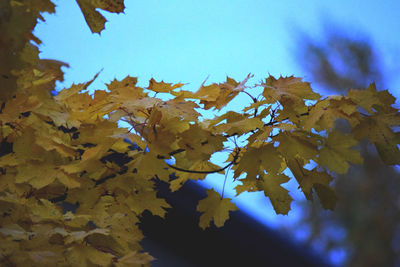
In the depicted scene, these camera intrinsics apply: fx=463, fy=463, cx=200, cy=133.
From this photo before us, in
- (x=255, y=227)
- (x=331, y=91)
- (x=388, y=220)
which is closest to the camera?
(x=255, y=227)

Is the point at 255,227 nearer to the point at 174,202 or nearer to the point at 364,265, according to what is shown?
the point at 174,202

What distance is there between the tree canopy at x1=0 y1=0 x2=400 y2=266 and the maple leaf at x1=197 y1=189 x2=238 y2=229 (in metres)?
0.20

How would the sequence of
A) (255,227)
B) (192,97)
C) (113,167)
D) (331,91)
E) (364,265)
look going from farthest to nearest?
(331,91) < (364,265) < (255,227) < (113,167) < (192,97)

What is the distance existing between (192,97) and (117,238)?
452mm

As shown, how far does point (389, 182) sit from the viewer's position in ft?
49.6

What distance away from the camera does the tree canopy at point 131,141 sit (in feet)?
3.87

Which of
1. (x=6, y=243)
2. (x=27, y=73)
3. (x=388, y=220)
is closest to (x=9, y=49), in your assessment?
(x=27, y=73)

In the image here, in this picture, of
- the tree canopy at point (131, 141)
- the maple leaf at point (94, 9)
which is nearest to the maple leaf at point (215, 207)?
the tree canopy at point (131, 141)

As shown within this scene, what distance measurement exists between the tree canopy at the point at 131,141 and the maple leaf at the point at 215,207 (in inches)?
7.7

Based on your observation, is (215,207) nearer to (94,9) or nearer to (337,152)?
(337,152)

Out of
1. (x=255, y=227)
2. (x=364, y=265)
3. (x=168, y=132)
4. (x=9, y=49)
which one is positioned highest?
(x=364, y=265)

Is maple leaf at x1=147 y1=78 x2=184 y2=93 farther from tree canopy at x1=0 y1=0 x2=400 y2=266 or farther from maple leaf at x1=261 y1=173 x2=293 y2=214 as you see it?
maple leaf at x1=261 y1=173 x2=293 y2=214

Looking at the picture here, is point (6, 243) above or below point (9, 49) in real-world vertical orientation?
below

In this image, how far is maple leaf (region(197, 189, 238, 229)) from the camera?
157cm
